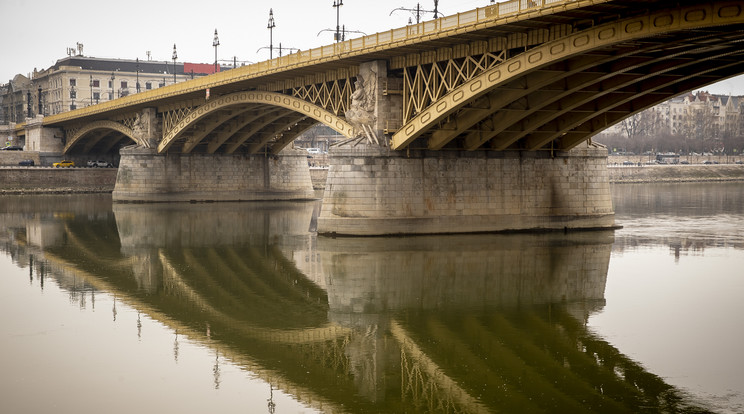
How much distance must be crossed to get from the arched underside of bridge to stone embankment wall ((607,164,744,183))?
204ft

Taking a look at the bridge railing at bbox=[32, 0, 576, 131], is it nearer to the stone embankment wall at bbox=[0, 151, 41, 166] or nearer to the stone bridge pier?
the stone bridge pier

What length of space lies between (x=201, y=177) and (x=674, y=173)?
199 ft

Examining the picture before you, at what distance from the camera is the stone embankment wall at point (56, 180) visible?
239 ft

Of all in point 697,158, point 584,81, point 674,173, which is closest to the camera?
point 584,81

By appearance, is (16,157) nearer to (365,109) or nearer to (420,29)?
(365,109)

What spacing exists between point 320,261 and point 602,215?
1528 centimetres

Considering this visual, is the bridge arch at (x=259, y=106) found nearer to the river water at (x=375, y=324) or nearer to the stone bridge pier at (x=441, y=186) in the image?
the stone bridge pier at (x=441, y=186)

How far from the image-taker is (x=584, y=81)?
2986 cm

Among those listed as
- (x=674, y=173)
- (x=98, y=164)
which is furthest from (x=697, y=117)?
(x=98, y=164)

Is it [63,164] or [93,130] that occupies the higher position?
[93,130]

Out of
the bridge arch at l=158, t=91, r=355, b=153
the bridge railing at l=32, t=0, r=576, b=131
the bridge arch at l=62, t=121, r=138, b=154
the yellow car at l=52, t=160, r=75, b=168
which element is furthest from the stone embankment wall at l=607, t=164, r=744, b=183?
the bridge railing at l=32, t=0, r=576, b=131

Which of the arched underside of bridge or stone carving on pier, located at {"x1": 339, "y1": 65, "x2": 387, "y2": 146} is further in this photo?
stone carving on pier, located at {"x1": 339, "y1": 65, "x2": 387, "y2": 146}

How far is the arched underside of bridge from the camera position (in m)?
23.6

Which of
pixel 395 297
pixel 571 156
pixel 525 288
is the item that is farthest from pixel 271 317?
pixel 571 156
